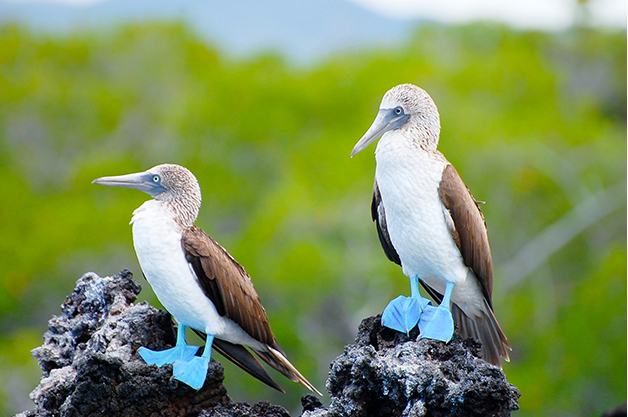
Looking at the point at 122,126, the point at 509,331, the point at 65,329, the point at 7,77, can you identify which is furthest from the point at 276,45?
the point at 65,329

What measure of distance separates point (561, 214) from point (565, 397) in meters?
4.36

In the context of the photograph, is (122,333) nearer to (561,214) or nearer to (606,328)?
(606,328)

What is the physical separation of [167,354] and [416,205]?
1580 mm

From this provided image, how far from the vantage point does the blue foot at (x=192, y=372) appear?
3186 mm

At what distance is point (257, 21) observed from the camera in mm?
39469

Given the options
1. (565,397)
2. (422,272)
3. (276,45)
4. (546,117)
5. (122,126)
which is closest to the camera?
(422,272)

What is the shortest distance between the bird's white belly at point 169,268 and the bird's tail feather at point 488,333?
1513 mm

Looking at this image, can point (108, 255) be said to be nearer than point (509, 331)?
Yes

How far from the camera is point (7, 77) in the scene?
16.2 m

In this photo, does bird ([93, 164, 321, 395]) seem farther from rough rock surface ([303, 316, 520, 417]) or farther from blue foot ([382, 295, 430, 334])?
blue foot ([382, 295, 430, 334])

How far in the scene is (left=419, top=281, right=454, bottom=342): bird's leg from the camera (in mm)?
3062

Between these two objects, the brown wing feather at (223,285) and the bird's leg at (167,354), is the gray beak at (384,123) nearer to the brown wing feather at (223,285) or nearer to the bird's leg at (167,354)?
the brown wing feather at (223,285)

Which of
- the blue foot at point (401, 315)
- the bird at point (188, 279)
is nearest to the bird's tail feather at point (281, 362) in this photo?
the bird at point (188, 279)

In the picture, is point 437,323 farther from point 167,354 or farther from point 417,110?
point 167,354
